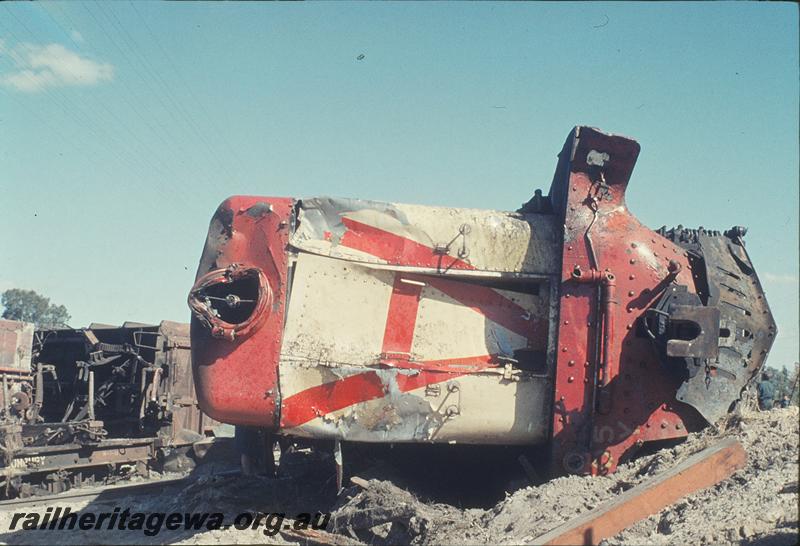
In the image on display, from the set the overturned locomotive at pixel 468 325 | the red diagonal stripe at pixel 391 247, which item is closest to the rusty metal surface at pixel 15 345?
the overturned locomotive at pixel 468 325

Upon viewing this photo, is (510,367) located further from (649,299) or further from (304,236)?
(304,236)

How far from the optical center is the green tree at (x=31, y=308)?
58.3 metres

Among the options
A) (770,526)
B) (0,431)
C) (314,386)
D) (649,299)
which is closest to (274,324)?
(314,386)

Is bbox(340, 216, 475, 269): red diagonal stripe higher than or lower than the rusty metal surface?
higher

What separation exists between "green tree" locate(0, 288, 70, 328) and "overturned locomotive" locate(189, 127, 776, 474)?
2253 inches

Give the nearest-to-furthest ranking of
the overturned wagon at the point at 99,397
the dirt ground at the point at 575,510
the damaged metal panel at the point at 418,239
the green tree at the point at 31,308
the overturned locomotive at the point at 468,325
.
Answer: the dirt ground at the point at 575,510 → the overturned locomotive at the point at 468,325 → the damaged metal panel at the point at 418,239 → the overturned wagon at the point at 99,397 → the green tree at the point at 31,308

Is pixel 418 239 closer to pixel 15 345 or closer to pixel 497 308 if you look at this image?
pixel 497 308

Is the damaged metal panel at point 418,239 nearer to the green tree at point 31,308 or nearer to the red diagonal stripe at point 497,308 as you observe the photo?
the red diagonal stripe at point 497,308

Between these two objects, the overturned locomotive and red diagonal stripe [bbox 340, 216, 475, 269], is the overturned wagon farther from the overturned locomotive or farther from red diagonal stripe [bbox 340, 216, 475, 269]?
red diagonal stripe [bbox 340, 216, 475, 269]

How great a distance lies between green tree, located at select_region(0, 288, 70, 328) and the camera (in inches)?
2295

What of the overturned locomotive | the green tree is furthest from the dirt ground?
the green tree

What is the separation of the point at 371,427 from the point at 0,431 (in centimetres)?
841

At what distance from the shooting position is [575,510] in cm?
575

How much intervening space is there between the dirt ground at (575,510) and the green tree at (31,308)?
56.2m
